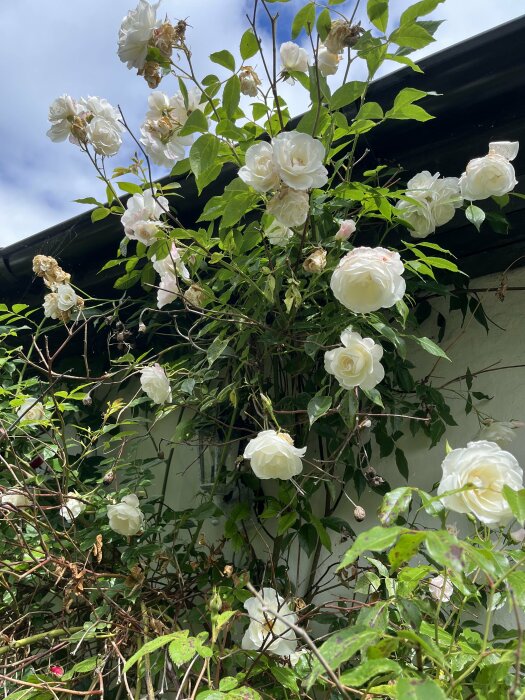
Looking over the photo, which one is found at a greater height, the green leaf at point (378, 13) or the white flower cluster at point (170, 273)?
the green leaf at point (378, 13)

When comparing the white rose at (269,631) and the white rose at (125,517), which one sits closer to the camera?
the white rose at (269,631)

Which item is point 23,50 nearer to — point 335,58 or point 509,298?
point 335,58

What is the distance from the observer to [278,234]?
1329mm

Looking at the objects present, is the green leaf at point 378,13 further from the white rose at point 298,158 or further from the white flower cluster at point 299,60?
the white rose at point 298,158

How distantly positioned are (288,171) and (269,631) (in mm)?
873

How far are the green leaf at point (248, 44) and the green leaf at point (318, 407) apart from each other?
734 millimetres

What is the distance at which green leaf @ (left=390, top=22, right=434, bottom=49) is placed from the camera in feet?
3.68

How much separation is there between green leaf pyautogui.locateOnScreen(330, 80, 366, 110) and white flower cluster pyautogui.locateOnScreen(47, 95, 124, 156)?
0.58 metres

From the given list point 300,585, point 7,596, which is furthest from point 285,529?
point 7,596

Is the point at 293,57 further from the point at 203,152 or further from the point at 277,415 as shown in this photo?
the point at 277,415

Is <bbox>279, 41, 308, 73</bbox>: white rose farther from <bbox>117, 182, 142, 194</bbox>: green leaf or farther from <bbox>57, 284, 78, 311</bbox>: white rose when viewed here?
<bbox>57, 284, 78, 311</bbox>: white rose

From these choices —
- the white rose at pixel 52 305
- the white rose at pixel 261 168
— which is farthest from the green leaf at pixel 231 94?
the white rose at pixel 52 305

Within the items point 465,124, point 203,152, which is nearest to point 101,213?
point 203,152

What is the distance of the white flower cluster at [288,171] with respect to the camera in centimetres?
109
